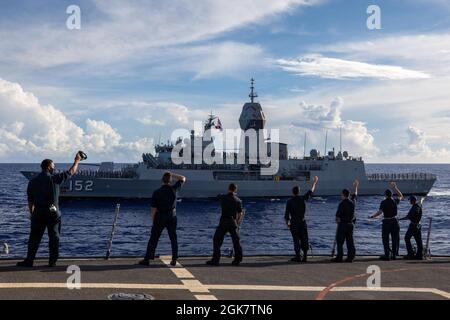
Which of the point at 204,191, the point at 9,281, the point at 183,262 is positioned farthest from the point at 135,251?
the point at 204,191

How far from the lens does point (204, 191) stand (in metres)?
→ 53.1

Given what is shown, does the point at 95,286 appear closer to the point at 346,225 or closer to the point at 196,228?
the point at 346,225

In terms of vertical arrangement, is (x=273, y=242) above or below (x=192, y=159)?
below

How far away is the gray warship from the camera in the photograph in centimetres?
5162

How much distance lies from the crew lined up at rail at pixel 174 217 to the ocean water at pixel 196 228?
23.4 feet

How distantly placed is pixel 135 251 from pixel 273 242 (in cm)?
876

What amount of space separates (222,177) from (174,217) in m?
46.9

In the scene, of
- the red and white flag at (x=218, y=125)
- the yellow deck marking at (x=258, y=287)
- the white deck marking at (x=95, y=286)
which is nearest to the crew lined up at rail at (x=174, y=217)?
the white deck marking at (x=95, y=286)

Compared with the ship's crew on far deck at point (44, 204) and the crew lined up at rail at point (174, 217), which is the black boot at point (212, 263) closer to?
the crew lined up at rail at point (174, 217)

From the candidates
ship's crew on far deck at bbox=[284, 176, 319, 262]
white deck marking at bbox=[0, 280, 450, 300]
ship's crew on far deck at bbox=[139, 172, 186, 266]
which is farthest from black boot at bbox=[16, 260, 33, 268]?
ship's crew on far deck at bbox=[284, 176, 319, 262]

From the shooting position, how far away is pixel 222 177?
55250mm

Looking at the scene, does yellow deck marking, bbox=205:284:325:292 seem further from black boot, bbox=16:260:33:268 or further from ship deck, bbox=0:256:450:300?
black boot, bbox=16:260:33:268

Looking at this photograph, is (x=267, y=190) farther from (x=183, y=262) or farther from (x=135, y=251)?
(x=183, y=262)

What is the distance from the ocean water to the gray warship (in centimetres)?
138
